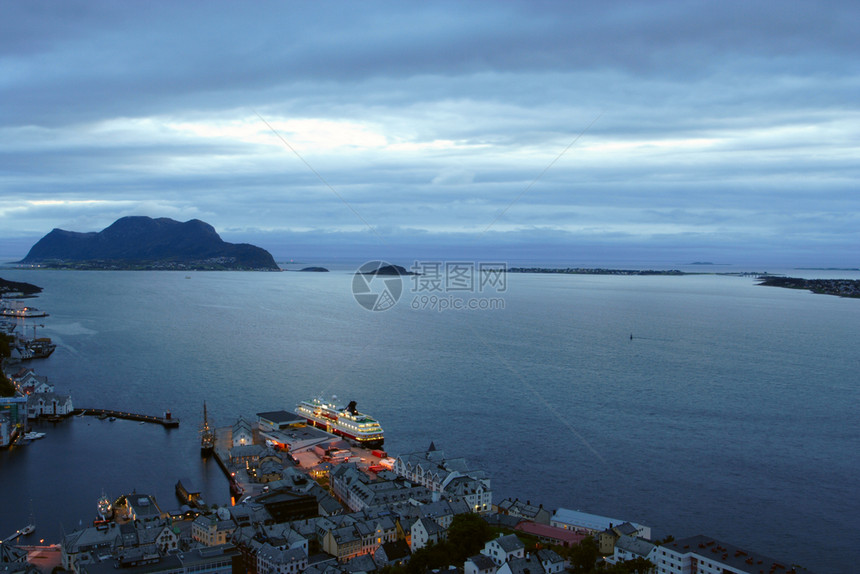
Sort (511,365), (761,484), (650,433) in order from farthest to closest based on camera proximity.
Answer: (511,365), (650,433), (761,484)

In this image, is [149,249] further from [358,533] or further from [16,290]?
[358,533]

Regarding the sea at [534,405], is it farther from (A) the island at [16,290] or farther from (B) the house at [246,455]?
(A) the island at [16,290]

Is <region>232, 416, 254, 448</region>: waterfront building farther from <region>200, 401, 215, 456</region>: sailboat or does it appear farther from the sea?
the sea

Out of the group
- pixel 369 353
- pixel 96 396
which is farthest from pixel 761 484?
pixel 96 396

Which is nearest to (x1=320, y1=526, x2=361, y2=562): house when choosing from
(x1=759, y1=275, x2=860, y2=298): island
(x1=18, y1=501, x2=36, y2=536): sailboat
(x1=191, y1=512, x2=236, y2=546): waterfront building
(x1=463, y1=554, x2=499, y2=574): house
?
(x1=191, y1=512, x2=236, y2=546): waterfront building

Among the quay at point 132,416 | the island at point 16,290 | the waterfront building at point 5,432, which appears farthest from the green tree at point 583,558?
the island at point 16,290

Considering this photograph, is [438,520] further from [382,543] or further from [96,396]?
[96,396]
